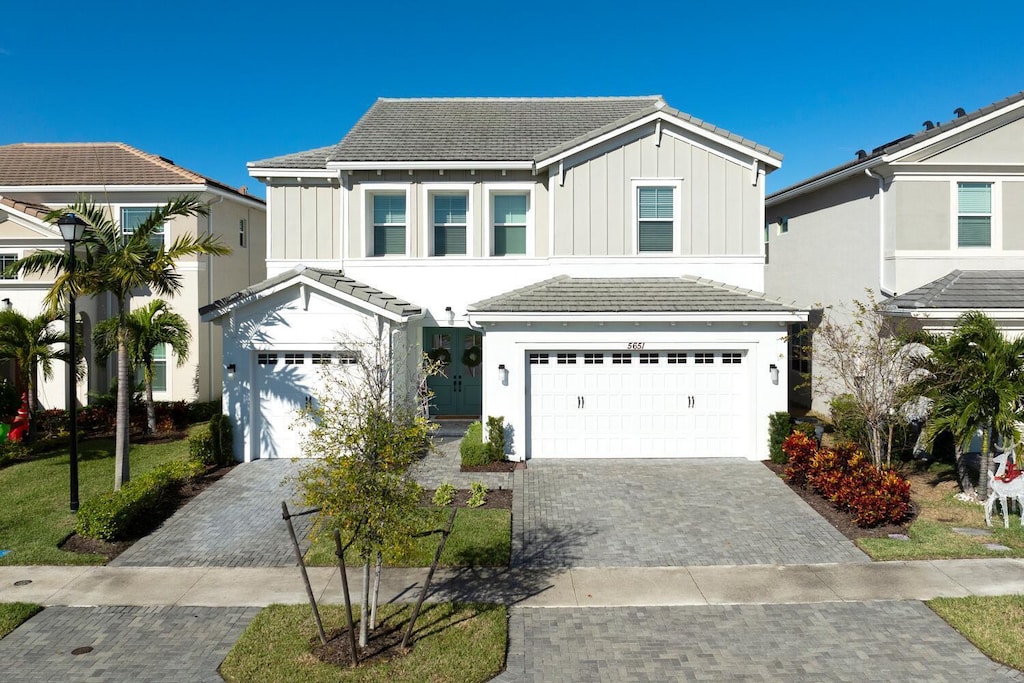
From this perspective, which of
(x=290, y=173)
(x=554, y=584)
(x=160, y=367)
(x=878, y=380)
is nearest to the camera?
(x=554, y=584)

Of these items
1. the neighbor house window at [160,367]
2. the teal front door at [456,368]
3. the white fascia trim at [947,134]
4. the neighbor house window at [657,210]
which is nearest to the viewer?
the white fascia trim at [947,134]

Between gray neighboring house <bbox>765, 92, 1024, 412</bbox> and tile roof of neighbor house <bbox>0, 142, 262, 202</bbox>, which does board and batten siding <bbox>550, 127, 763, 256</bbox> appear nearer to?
gray neighboring house <bbox>765, 92, 1024, 412</bbox>

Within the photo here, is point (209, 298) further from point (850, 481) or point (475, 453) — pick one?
point (850, 481)

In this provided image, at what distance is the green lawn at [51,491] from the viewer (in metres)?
10.5

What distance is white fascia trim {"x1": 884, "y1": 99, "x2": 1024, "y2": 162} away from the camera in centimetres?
1639

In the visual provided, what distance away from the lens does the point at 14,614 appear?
8.41m

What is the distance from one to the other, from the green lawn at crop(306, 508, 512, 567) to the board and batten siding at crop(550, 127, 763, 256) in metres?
7.85

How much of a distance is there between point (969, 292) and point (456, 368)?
12154mm

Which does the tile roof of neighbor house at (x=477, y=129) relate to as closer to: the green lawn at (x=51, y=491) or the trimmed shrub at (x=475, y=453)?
the trimmed shrub at (x=475, y=453)

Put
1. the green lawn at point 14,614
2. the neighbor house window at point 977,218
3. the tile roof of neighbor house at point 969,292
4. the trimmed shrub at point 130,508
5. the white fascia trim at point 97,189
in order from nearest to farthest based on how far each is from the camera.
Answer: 1. the green lawn at point 14,614
2. the trimmed shrub at point 130,508
3. the tile roof of neighbor house at point 969,292
4. the neighbor house window at point 977,218
5. the white fascia trim at point 97,189

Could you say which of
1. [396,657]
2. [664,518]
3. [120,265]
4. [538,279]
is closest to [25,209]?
[120,265]

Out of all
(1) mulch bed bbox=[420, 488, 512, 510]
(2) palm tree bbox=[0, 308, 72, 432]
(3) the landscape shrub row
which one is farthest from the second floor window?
(2) palm tree bbox=[0, 308, 72, 432]

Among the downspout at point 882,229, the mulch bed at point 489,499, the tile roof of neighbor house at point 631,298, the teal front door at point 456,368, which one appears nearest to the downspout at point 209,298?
the teal front door at point 456,368

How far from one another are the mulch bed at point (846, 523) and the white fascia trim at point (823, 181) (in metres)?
8.31
